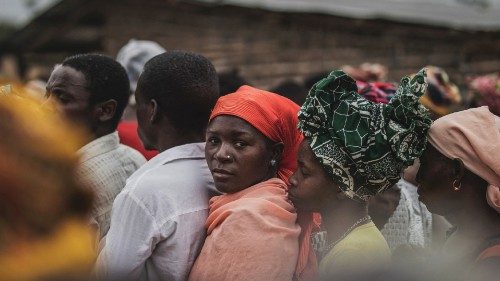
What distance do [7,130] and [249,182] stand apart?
6.15 ft

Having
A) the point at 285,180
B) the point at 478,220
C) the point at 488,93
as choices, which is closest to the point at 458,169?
the point at 478,220

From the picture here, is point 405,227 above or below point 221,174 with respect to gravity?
below

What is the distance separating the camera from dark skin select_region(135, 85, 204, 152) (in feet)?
11.4

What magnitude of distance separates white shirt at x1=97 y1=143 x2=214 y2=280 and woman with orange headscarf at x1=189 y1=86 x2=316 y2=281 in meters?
0.07

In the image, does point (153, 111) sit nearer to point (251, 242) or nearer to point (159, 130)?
point (159, 130)

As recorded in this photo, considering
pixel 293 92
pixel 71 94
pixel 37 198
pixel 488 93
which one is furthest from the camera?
pixel 293 92

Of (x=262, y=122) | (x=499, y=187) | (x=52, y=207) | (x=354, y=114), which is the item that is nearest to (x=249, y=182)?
(x=262, y=122)

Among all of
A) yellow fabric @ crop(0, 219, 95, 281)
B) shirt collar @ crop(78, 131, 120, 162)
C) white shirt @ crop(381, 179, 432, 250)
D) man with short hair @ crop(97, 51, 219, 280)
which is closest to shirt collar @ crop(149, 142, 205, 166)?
man with short hair @ crop(97, 51, 219, 280)

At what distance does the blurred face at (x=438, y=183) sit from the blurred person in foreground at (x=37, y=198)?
6.22ft

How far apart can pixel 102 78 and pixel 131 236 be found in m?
1.28

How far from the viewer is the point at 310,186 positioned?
3090 mm

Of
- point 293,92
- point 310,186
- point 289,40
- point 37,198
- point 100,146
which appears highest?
point 37,198

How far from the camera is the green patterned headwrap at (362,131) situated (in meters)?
2.98

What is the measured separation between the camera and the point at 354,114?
3016 millimetres
